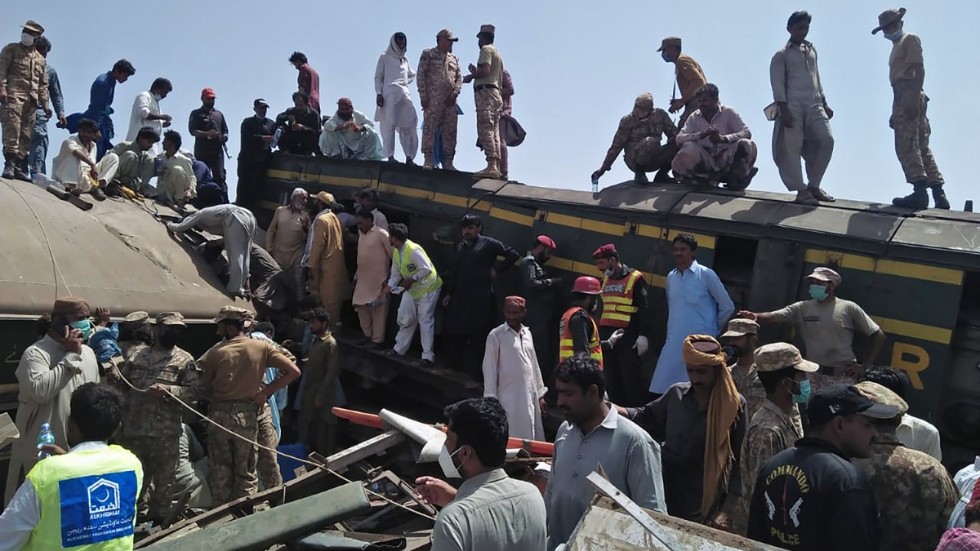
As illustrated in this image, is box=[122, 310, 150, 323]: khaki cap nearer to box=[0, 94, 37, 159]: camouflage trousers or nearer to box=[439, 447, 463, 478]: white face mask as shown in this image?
box=[0, 94, 37, 159]: camouflage trousers

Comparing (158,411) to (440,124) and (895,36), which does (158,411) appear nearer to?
(440,124)

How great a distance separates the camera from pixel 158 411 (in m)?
6.50

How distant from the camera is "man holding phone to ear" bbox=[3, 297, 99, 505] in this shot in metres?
5.75

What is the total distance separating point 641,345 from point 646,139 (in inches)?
103

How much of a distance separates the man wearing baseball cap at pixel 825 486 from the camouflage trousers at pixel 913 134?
194 inches

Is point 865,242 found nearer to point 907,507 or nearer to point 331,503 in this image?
point 907,507

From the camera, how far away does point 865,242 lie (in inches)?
266

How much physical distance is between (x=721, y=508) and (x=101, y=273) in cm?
655

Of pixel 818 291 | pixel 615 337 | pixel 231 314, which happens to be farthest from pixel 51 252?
pixel 818 291

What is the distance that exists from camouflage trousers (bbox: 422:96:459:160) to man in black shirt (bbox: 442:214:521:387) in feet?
8.80

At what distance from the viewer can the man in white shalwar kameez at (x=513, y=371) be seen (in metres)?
6.87

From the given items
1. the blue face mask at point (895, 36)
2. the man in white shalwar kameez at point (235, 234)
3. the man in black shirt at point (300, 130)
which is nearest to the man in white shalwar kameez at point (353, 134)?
the man in black shirt at point (300, 130)

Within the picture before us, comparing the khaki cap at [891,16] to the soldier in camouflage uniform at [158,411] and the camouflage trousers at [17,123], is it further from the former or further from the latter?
the camouflage trousers at [17,123]

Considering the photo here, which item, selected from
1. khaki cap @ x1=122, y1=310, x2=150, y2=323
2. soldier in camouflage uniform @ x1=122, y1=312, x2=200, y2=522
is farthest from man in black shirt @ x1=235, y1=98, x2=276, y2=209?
soldier in camouflage uniform @ x1=122, y1=312, x2=200, y2=522
